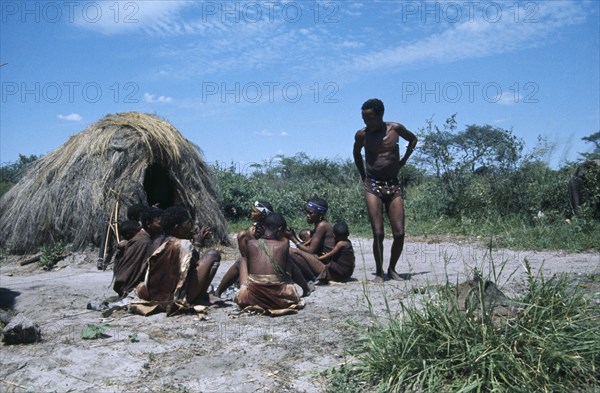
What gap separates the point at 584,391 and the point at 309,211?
379cm

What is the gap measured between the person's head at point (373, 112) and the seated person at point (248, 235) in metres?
1.39

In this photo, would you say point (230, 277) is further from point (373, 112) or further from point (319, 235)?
→ point (373, 112)

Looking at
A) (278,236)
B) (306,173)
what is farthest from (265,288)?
(306,173)

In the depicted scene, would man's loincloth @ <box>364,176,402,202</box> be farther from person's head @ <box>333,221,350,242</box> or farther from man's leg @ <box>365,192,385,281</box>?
person's head @ <box>333,221,350,242</box>

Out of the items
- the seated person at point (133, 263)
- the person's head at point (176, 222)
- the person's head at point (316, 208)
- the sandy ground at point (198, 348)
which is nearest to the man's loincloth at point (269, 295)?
the sandy ground at point (198, 348)

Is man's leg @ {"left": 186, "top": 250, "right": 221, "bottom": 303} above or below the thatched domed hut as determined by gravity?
below

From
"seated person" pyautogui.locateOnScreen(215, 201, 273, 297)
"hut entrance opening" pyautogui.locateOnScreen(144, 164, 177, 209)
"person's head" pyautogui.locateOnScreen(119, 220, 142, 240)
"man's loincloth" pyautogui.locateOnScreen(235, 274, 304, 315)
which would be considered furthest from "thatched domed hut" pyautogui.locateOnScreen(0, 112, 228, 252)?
"man's loincloth" pyautogui.locateOnScreen(235, 274, 304, 315)

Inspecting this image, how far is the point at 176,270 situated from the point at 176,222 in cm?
44

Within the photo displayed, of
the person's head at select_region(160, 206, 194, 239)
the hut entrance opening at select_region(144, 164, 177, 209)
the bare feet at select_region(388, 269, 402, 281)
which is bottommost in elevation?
the bare feet at select_region(388, 269, 402, 281)

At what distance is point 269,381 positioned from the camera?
3.47 meters

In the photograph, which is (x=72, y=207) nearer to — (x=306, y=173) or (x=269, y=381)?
(x=269, y=381)

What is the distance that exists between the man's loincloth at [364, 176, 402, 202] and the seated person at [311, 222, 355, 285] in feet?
1.57

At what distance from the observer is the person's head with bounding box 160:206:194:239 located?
5.24 m

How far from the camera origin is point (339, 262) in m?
6.21
